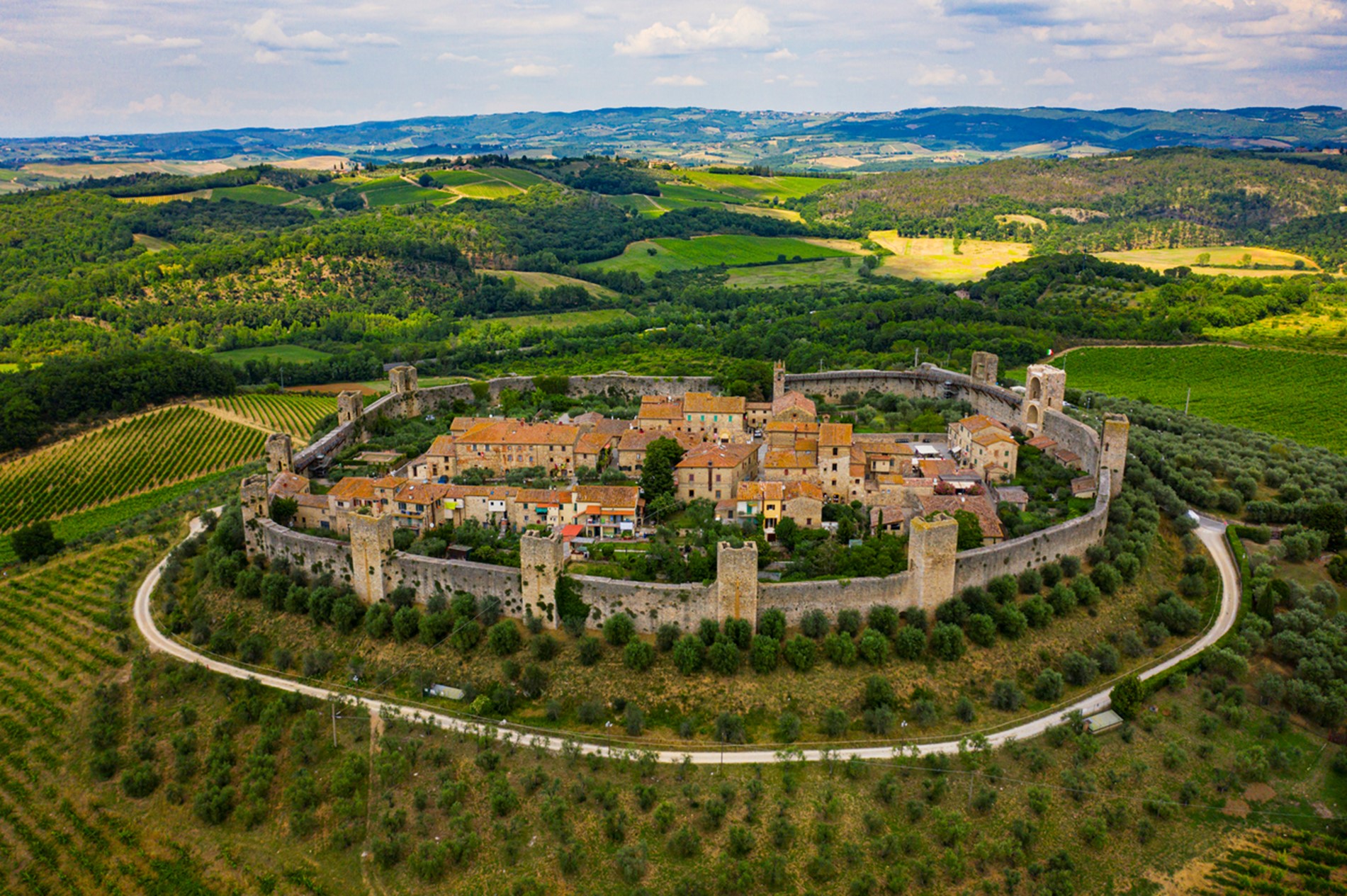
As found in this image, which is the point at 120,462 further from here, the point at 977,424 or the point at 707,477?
the point at 977,424

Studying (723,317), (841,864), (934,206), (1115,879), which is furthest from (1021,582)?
(934,206)

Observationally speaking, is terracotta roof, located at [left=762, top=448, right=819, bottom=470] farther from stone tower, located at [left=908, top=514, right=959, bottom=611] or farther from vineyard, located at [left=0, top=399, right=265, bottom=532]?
vineyard, located at [left=0, top=399, right=265, bottom=532]

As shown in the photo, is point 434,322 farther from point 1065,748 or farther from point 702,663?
point 1065,748

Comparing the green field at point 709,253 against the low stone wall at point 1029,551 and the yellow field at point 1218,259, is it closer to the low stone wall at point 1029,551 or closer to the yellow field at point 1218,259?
the yellow field at point 1218,259

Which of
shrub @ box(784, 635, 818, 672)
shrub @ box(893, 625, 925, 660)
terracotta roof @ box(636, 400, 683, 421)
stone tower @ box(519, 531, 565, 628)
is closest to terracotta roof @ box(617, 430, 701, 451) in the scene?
terracotta roof @ box(636, 400, 683, 421)

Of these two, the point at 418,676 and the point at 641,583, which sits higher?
the point at 641,583

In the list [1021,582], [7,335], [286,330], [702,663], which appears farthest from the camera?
[286,330]
